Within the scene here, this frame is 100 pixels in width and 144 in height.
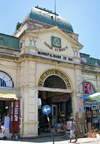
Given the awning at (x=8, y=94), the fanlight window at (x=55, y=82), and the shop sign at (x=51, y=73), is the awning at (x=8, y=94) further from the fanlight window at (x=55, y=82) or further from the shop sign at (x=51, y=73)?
the fanlight window at (x=55, y=82)

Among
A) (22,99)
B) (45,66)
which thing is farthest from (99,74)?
(22,99)

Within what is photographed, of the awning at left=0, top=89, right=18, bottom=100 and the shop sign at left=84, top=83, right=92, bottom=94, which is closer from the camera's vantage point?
the awning at left=0, top=89, right=18, bottom=100

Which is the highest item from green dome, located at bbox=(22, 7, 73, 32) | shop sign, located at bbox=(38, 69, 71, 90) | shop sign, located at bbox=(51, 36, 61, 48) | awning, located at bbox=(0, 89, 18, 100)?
green dome, located at bbox=(22, 7, 73, 32)

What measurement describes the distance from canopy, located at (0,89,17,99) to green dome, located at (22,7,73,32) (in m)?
7.76

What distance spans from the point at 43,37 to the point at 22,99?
6.26 meters

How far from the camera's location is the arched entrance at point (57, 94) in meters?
15.5

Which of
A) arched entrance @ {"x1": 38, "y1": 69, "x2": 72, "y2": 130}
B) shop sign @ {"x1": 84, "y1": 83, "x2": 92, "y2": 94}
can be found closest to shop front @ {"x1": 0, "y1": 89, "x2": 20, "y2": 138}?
arched entrance @ {"x1": 38, "y1": 69, "x2": 72, "y2": 130}

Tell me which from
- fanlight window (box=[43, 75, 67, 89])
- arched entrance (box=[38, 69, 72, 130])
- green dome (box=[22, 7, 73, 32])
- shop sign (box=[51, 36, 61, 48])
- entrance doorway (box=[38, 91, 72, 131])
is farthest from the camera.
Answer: green dome (box=[22, 7, 73, 32])

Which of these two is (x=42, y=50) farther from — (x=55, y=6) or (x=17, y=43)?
(x=55, y=6)

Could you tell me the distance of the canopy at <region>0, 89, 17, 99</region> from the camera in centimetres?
1317

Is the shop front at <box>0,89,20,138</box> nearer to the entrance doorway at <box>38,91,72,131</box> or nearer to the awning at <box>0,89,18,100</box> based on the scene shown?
the awning at <box>0,89,18,100</box>

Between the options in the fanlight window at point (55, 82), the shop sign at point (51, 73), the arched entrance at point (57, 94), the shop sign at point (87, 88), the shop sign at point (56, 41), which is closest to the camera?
the shop sign at point (51, 73)

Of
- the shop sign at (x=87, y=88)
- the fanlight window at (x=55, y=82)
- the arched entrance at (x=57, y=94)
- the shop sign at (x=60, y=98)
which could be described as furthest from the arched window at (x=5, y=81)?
the shop sign at (x=87, y=88)

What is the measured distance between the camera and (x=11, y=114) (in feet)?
45.0
